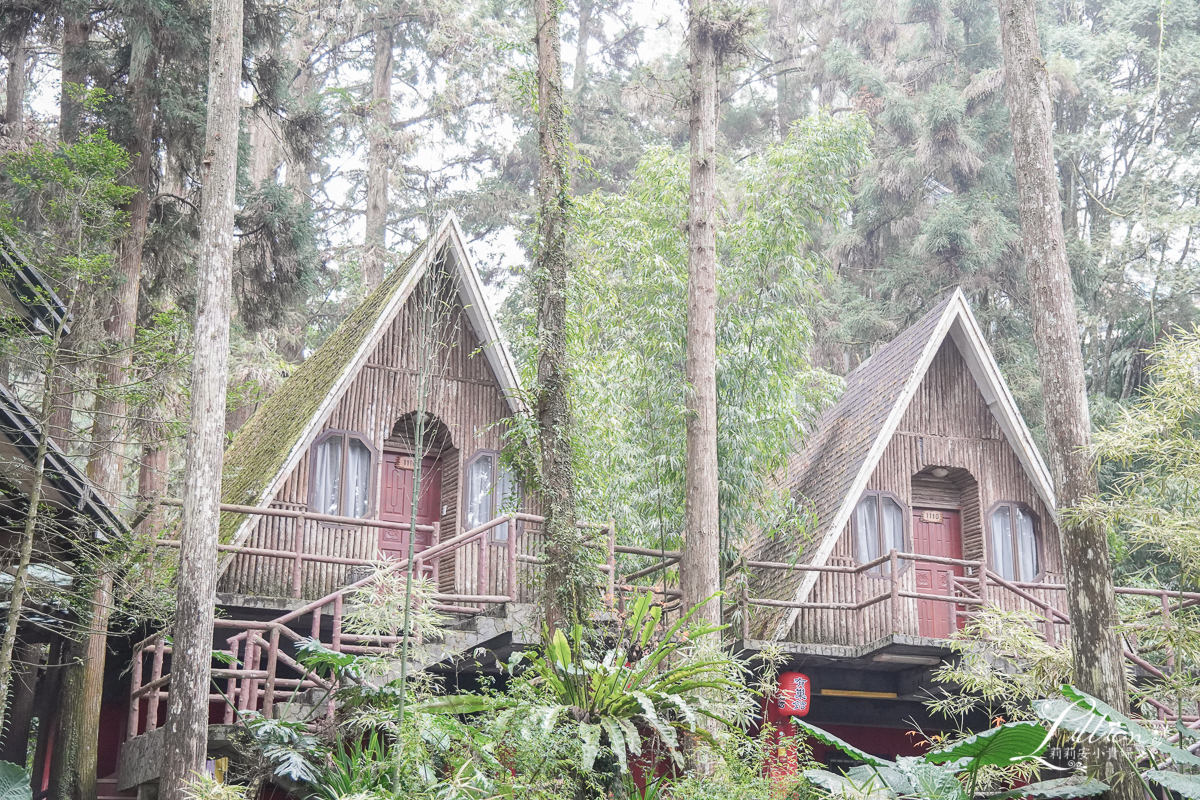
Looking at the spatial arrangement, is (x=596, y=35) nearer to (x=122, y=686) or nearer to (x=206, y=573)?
(x=122, y=686)

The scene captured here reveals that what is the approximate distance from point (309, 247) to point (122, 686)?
6.32m

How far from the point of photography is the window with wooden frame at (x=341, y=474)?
14828 millimetres

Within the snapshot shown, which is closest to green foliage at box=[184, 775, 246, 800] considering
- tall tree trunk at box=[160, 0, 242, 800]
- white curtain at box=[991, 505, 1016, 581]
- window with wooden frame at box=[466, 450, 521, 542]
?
tall tree trunk at box=[160, 0, 242, 800]

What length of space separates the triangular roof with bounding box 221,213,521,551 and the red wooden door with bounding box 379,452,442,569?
1473 millimetres

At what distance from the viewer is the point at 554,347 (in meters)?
11.0

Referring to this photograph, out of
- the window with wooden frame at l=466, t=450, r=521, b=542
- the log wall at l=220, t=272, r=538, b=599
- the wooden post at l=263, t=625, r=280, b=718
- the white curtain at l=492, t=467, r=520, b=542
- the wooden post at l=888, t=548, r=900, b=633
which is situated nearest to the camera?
the wooden post at l=263, t=625, r=280, b=718

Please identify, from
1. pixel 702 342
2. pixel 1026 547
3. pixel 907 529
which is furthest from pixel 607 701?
pixel 1026 547

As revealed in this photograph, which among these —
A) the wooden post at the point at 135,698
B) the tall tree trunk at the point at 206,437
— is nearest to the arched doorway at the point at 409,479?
the wooden post at the point at 135,698

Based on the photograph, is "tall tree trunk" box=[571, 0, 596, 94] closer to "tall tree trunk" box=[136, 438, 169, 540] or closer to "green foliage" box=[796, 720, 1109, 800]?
"tall tree trunk" box=[136, 438, 169, 540]

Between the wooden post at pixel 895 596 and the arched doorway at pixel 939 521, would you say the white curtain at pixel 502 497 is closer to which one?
the wooden post at pixel 895 596

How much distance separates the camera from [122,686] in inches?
609

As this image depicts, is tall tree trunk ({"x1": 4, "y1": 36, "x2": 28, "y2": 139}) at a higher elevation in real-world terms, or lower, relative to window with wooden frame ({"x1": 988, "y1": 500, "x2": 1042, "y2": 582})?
higher

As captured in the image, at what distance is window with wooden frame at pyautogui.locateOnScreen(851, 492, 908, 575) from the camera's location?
1666 cm

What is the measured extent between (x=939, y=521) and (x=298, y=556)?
396 inches
